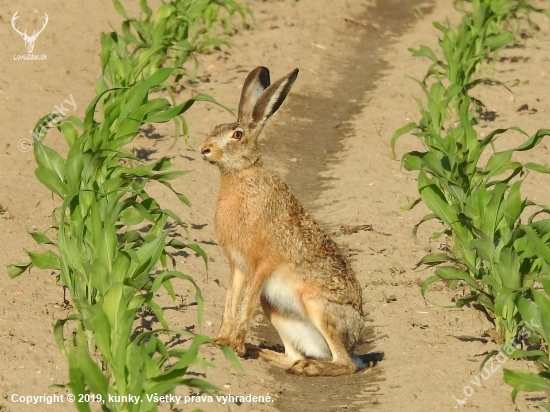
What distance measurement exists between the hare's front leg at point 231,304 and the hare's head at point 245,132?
2.20ft

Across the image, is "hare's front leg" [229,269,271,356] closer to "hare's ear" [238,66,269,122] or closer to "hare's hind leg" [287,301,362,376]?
"hare's hind leg" [287,301,362,376]

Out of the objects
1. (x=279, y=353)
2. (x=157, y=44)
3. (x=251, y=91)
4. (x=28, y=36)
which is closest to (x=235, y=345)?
(x=279, y=353)

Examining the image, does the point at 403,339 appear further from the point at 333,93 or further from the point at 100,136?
the point at 333,93

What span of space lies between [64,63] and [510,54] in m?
6.52

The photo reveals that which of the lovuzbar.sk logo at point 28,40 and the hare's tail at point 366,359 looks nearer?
the hare's tail at point 366,359

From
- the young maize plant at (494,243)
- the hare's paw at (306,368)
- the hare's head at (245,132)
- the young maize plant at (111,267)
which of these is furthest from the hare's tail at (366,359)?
the hare's head at (245,132)

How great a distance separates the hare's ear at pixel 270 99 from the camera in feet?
22.6

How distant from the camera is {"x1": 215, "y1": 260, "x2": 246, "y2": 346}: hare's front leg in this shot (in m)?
6.68

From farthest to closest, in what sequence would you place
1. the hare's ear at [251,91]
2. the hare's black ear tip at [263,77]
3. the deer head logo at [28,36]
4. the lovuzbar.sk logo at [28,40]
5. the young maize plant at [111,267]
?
the deer head logo at [28,36] → the lovuzbar.sk logo at [28,40] → the hare's black ear tip at [263,77] → the hare's ear at [251,91] → the young maize plant at [111,267]

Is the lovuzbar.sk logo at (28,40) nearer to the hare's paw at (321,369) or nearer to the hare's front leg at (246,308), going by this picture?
the hare's front leg at (246,308)

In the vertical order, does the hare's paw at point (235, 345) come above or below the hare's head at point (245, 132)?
below

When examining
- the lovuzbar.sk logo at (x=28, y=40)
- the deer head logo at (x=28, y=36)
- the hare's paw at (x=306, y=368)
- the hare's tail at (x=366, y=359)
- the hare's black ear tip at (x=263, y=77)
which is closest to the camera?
the hare's paw at (x=306, y=368)

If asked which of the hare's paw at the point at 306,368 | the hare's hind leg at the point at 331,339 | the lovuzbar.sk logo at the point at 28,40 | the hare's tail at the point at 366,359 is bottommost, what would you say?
the hare's tail at the point at 366,359

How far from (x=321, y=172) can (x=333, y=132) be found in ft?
4.48
